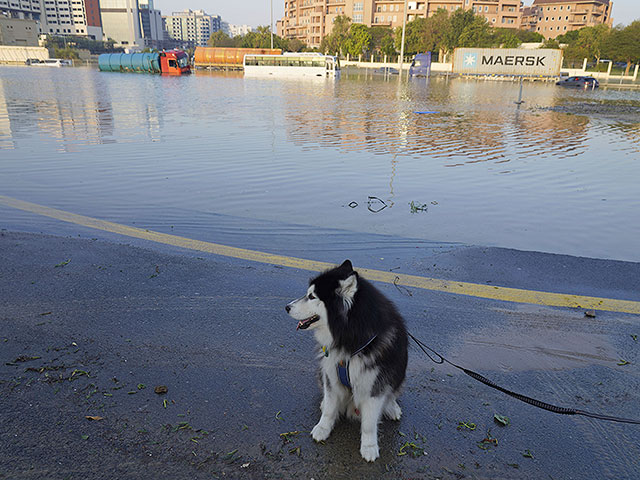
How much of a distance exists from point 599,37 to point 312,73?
47753mm

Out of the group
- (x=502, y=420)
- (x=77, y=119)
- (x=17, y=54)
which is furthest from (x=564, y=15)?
(x=502, y=420)

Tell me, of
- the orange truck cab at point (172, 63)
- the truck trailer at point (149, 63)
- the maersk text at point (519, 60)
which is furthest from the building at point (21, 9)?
the maersk text at point (519, 60)

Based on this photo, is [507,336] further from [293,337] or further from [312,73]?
[312,73]

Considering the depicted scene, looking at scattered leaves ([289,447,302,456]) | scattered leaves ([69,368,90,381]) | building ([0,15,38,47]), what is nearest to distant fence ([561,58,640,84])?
scattered leaves ([289,447,302,456])

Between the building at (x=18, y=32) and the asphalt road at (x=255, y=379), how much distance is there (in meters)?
166

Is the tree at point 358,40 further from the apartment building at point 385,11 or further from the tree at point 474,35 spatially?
the tree at point 474,35

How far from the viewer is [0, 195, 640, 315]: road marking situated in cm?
451

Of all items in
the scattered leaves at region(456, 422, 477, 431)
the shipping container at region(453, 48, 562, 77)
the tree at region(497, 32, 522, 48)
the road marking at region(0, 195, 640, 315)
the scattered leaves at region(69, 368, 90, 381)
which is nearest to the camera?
the scattered leaves at region(456, 422, 477, 431)

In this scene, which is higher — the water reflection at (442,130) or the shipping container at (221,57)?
the shipping container at (221,57)

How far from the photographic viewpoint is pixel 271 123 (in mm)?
19062

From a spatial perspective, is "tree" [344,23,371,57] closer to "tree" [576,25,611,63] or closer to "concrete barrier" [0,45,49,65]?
"tree" [576,25,611,63]

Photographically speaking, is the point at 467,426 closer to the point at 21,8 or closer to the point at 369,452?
the point at 369,452

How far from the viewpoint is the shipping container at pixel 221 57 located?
84.6 meters

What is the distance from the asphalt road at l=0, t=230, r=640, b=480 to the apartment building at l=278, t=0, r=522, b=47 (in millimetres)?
107392
